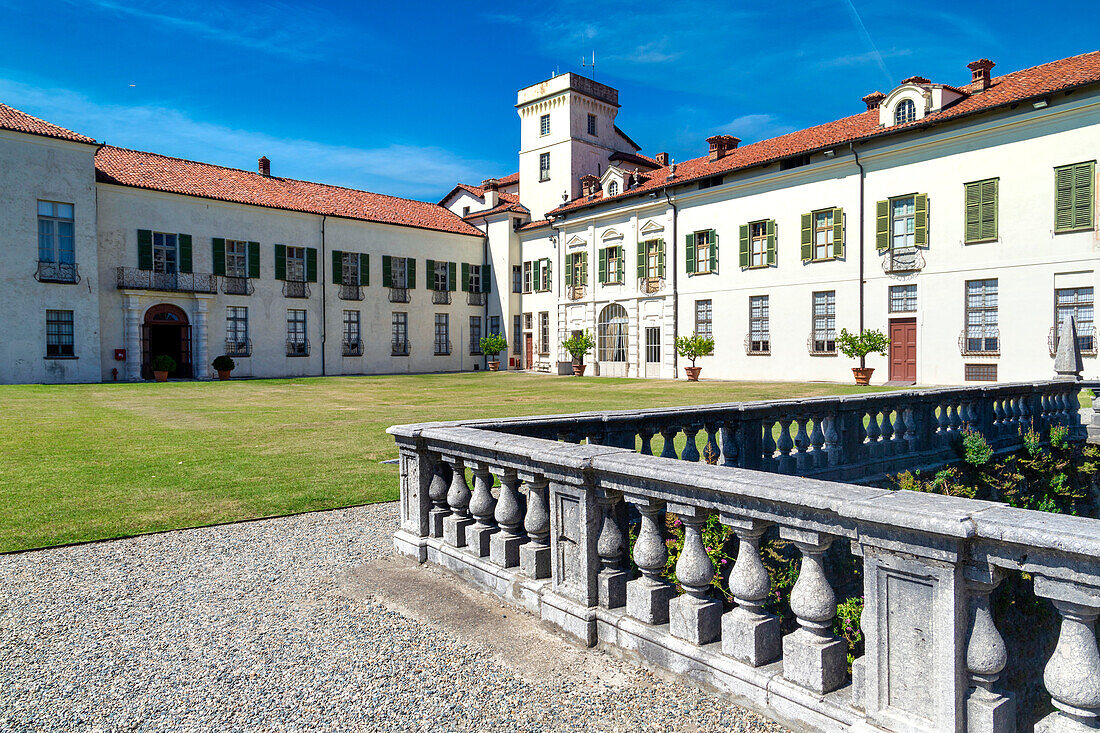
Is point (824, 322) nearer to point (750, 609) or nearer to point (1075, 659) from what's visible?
point (750, 609)

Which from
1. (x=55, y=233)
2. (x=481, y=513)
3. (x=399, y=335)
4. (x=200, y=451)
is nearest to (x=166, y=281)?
(x=55, y=233)

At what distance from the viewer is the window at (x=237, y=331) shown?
106ft

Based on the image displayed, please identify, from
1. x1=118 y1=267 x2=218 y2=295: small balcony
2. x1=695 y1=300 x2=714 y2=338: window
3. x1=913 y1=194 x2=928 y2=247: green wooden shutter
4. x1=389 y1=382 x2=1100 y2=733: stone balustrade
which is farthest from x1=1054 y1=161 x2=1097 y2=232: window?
x1=118 y1=267 x2=218 y2=295: small balcony

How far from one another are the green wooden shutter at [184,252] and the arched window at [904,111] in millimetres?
28566

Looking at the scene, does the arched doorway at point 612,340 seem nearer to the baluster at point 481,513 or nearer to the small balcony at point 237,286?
the small balcony at point 237,286

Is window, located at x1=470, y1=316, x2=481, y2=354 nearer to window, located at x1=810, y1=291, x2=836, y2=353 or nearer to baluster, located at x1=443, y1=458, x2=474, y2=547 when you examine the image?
window, located at x1=810, y1=291, x2=836, y2=353

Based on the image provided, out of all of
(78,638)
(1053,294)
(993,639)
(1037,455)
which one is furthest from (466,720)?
(1053,294)

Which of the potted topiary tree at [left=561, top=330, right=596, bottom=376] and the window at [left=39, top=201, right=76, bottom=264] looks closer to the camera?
the window at [left=39, top=201, right=76, bottom=264]

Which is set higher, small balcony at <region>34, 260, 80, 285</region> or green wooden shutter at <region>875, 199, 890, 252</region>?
green wooden shutter at <region>875, 199, 890, 252</region>

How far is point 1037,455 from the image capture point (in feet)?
34.4

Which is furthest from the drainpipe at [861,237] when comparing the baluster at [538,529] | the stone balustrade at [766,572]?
the baluster at [538,529]

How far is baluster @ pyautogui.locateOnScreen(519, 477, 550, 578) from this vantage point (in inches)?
159

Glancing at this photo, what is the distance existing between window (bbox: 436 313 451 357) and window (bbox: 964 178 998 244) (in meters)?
26.1

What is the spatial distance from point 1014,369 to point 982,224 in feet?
14.8
